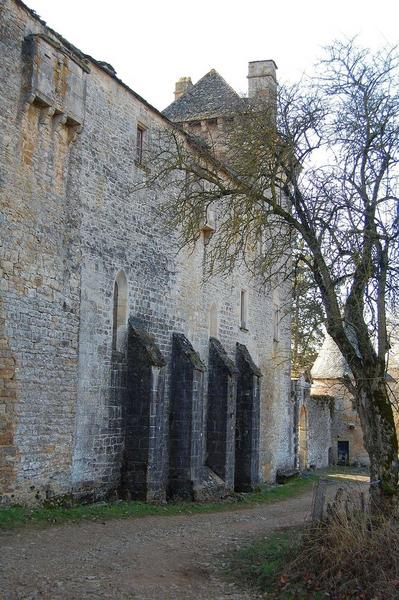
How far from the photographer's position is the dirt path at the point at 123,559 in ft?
24.7

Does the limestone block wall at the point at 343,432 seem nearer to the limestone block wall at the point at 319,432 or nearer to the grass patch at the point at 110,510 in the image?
the limestone block wall at the point at 319,432

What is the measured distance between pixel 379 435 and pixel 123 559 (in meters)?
3.87

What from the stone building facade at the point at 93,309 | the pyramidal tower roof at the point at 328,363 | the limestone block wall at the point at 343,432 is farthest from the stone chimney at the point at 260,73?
the limestone block wall at the point at 343,432

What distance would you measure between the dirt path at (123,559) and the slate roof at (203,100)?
1525 cm

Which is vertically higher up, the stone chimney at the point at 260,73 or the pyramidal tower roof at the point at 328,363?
the stone chimney at the point at 260,73

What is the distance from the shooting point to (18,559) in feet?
27.5

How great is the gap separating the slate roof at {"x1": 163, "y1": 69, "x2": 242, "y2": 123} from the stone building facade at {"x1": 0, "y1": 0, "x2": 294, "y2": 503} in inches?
288

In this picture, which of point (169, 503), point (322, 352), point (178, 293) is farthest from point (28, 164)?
point (322, 352)

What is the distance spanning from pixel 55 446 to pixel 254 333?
1170 cm

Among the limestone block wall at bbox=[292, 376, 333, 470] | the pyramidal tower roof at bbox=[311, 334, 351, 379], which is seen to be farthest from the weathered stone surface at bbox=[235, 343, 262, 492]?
the pyramidal tower roof at bbox=[311, 334, 351, 379]

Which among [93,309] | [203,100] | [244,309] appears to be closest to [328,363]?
[244,309]

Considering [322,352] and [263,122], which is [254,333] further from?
[322,352]

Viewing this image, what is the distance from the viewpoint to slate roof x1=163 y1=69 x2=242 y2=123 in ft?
78.9

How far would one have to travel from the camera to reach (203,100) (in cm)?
2514
